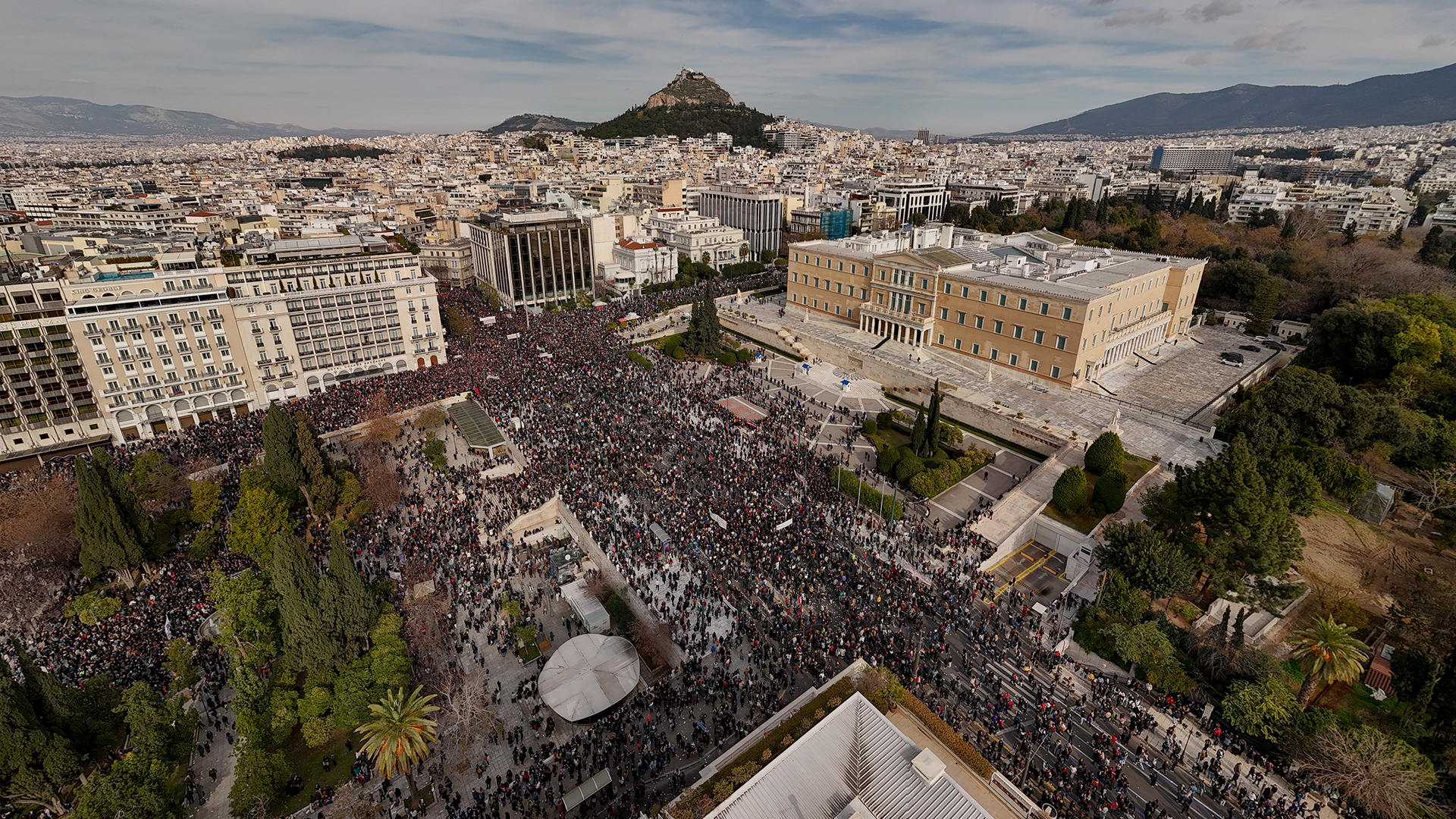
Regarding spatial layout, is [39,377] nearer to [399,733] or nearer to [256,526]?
[256,526]

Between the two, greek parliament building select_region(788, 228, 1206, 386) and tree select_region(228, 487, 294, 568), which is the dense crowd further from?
greek parliament building select_region(788, 228, 1206, 386)

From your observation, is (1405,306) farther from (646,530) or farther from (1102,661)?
(646,530)

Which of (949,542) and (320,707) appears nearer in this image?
(320,707)

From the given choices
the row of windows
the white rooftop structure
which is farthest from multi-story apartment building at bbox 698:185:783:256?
the white rooftop structure

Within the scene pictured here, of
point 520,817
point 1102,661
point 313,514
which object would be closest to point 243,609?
point 313,514

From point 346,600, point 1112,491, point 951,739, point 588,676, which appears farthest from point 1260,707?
point 346,600

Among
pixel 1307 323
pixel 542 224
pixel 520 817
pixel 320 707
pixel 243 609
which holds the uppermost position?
pixel 542 224

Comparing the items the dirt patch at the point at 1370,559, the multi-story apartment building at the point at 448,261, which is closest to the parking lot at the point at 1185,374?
the dirt patch at the point at 1370,559
